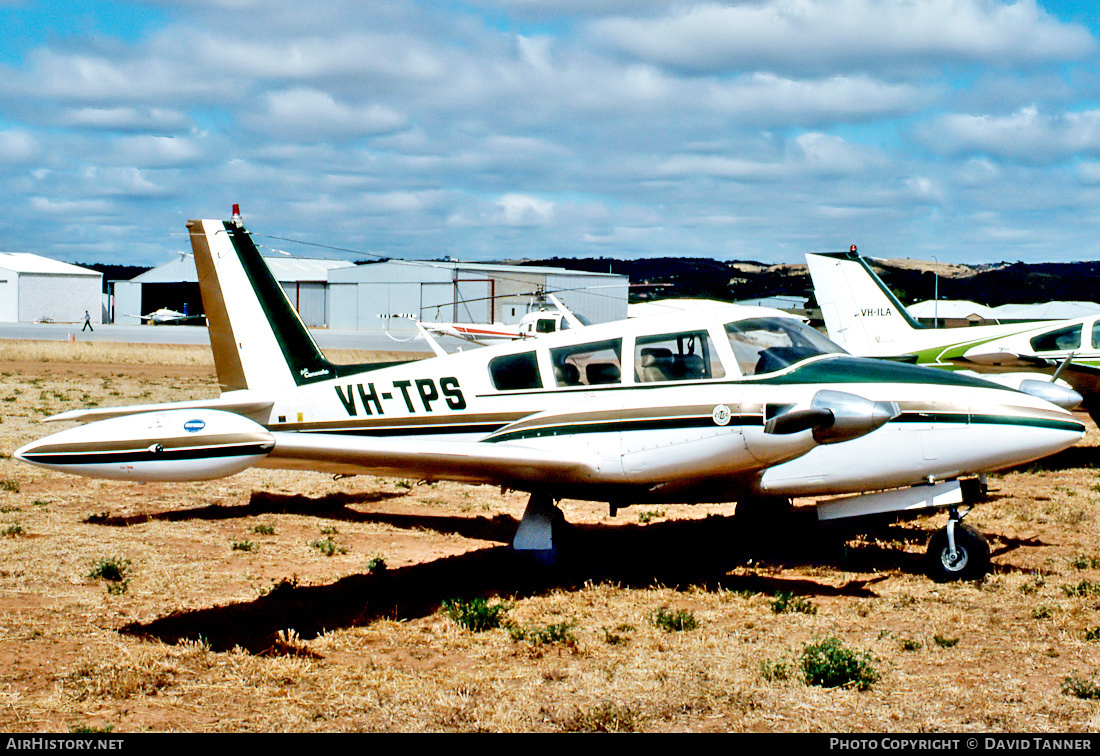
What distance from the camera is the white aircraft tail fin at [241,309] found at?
10.9 m

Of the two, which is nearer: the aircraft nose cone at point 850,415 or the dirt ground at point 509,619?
the dirt ground at point 509,619

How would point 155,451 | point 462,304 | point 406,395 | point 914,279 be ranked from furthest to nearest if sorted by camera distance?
point 914,279
point 462,304
point 406,395
point 155,451

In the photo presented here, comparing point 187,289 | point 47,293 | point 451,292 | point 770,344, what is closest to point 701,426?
point 770,344

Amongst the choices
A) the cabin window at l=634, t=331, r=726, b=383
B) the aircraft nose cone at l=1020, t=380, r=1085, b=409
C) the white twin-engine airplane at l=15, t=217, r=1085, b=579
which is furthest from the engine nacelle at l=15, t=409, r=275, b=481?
the aircraft nose cone at l=1020, t=380, r=1085, b=409

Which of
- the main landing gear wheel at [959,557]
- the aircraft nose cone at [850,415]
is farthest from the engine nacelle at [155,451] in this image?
the main landing gear wheel at [959,557]

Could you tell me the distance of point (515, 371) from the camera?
8.98 m

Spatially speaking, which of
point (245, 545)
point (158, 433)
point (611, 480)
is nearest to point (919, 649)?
point (611, 480)

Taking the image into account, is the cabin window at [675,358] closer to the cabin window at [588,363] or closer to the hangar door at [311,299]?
the cabin window at [588,363]

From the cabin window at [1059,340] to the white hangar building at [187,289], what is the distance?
220 feet

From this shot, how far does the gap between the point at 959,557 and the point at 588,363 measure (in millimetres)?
3774

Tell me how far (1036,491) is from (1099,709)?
30.0ft

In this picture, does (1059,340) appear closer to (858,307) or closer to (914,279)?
(858,307)

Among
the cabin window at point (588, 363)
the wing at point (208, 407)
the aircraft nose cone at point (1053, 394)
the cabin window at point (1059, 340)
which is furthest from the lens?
the cabin window at point (1059, 340)

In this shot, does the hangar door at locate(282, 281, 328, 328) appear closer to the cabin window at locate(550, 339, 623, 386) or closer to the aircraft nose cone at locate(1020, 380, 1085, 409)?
the cabin window at locate(550, 339, 623, 386)
